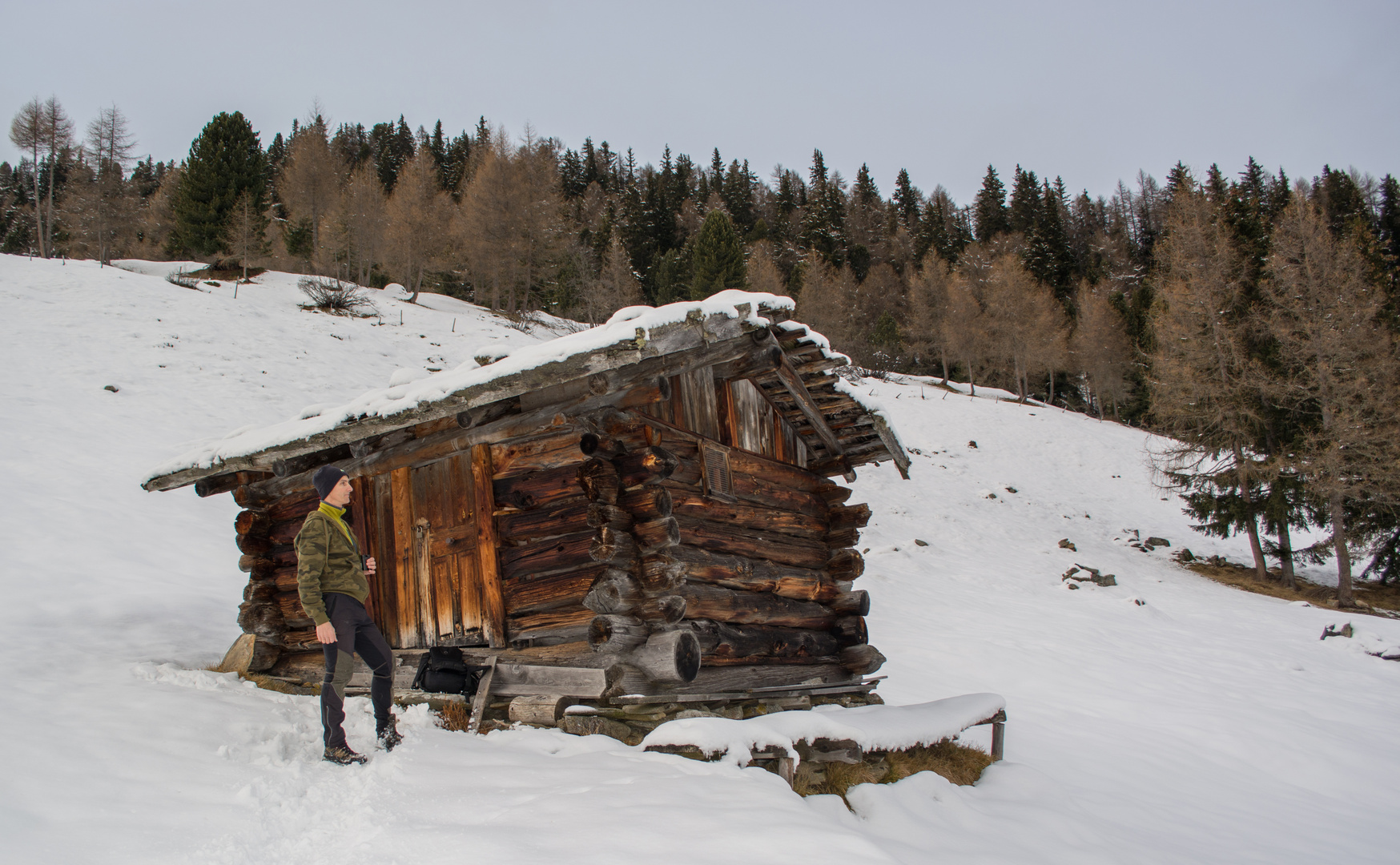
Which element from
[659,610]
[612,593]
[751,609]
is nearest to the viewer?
[612,593]

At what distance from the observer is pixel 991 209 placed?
67000 millimetres

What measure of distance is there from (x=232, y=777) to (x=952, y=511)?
21.9 m

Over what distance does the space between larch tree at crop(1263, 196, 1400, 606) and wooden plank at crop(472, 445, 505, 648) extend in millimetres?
21280

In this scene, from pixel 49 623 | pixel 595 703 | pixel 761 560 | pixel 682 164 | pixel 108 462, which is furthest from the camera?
pixel 682 164

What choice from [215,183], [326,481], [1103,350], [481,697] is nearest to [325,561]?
[326,481]

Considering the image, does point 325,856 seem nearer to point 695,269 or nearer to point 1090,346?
point 695,269

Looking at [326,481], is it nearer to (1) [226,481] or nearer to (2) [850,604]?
(1) [226,481]

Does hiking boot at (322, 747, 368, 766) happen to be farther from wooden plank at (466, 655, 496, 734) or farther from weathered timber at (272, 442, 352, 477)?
weathered timber at (272, 442, 352, 477)

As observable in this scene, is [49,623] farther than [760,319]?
Yes

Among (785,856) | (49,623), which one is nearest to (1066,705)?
(785,856)

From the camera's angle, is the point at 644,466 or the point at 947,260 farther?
the point at 947,260

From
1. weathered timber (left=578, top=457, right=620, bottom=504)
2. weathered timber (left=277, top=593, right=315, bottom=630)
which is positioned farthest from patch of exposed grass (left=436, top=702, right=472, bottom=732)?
weathered timber (left=277, top=593, right=315, bottom=630)

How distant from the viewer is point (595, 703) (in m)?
6.20

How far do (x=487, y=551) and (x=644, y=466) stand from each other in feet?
5.42
